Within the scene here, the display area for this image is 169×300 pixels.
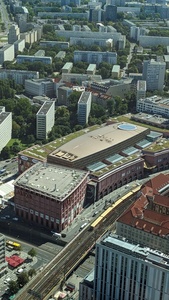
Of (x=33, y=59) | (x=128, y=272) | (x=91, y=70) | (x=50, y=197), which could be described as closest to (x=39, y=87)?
(x=91, y=70)

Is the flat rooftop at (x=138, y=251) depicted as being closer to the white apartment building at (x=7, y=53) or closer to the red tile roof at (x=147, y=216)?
the red tile roof at (x=147, y=216)

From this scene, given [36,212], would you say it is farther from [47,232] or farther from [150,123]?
[150,123]

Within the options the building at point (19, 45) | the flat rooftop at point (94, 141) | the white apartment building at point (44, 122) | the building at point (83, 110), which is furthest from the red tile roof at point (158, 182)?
the building at point (19, 45)

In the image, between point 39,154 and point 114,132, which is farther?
point 114,132

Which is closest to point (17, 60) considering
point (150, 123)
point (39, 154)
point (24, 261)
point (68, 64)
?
point (68, 64)

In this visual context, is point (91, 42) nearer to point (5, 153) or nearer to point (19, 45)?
point (19, 45)

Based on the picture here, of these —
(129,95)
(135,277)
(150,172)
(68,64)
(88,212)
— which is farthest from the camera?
(68,64)
